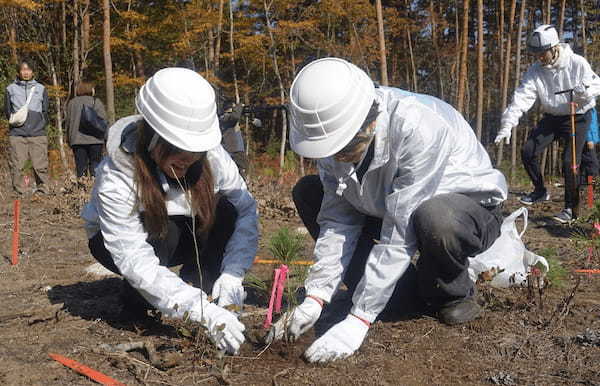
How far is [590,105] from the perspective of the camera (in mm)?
4832

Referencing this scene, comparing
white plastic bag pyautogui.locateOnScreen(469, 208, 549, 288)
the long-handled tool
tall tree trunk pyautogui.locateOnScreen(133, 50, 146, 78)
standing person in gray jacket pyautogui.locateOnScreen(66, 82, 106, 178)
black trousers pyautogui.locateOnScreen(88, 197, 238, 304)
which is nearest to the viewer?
black trousers pyautogui.locateOnScreen(88, 197, 238, 304)

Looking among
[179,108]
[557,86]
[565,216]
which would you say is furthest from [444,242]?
[557,86]

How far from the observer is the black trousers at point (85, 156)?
666cm

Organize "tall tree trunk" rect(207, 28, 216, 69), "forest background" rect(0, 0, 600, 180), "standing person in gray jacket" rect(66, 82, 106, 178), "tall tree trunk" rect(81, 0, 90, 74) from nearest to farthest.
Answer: "standing person in gray jacket" rect(66, 82, 106, 178) → "forest background" rect(0, 0, 600, 180) → "tall tree trunk" rect(81, 0, 90, 74) → "tall tree trunk" rect(207, 28, 216, 69)

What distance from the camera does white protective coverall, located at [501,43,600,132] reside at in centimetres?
471

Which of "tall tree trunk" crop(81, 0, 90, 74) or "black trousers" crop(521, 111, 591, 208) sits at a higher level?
"tall tree trunk" crop(81, 0, 90, 74)

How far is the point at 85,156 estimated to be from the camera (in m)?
6.70

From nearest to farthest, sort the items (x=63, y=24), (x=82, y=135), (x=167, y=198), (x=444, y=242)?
1. (x=444, y=242)
2. (x=167, y=198)
3. (x=82, y=135)
4. (x=63, y=24)

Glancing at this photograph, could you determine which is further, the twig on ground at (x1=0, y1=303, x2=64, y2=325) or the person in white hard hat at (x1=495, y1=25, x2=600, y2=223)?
the person in white hard hat at (x1=495, y1=25, x2=600, y2=223)

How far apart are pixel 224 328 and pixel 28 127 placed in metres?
5.82

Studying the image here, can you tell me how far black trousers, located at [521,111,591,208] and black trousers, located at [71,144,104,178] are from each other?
484 centimetres

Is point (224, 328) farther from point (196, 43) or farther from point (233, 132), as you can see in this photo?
point (196, 43)

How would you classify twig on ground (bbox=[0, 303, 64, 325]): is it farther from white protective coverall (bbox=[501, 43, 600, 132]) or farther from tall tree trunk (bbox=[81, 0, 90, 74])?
tall tree trunk (bbox=[81, 0, 90, 74])

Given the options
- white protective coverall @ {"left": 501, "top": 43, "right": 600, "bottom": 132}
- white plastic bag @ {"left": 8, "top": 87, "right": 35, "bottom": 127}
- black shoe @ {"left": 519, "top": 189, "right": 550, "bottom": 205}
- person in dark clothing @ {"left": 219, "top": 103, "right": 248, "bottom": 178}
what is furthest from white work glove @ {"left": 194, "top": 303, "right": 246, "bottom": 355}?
white plastic bag @ {"left": 8, "top": 87, "right": 35, "bottom": 127}
